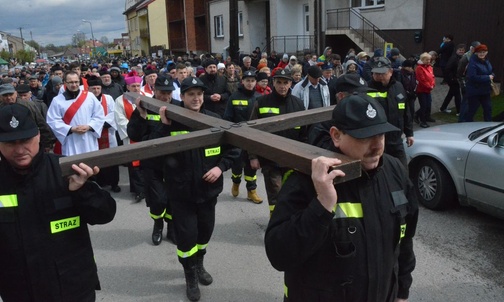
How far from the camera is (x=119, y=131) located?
7379 millimetres

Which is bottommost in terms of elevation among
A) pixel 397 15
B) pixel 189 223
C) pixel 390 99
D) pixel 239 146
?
pixel 189 223

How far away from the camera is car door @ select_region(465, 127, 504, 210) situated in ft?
17.5

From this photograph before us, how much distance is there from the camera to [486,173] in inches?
216

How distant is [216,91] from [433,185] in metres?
4.57

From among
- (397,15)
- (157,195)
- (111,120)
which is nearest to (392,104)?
(157,195)

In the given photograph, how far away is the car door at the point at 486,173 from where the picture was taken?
5.35 metres

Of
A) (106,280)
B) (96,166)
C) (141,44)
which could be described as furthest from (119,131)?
(141,44)

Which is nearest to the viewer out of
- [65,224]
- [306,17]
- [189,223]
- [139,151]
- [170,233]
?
[139,151]

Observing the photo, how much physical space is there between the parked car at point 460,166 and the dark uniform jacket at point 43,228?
4.61 m

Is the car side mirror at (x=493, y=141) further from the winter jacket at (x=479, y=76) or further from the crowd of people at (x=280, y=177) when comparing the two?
the winter jacket at (x=479, y=76)

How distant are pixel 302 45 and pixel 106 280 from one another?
2284cm

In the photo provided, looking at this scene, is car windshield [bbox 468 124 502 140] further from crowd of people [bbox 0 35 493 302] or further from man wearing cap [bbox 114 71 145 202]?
man wearing cap [bbox 114 71 145 202]

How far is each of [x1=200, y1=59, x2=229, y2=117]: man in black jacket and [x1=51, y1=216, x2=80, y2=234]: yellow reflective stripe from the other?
6.06 meters

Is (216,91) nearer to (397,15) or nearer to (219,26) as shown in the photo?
(397,15)
